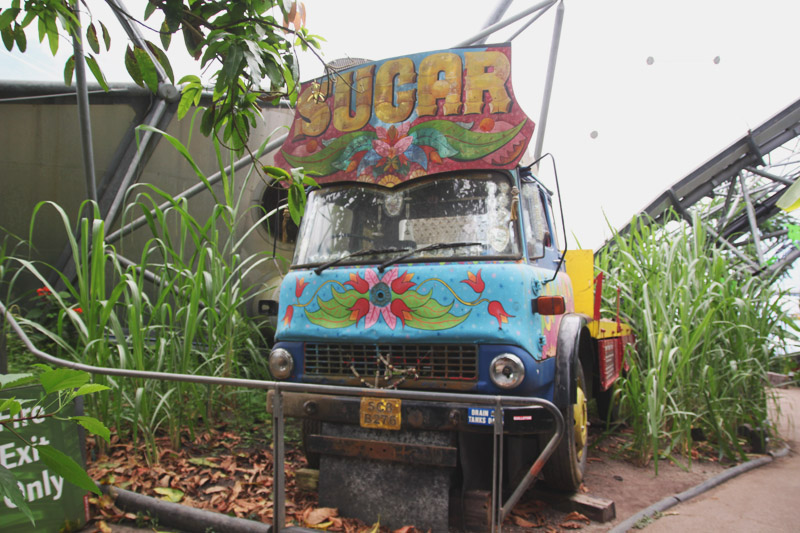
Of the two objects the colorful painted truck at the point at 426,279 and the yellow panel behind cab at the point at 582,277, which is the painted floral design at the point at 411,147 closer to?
the colorful painted truck at the point at 426,279

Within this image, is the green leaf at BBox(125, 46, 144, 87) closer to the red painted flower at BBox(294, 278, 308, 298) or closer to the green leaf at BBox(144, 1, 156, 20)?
the green leaf at BBox(144, 1, 156, 20)

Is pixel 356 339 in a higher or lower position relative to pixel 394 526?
higher

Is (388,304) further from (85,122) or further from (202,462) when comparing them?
(85,122)

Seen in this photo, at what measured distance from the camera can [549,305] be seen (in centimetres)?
343

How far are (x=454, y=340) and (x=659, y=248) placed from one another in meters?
3.26

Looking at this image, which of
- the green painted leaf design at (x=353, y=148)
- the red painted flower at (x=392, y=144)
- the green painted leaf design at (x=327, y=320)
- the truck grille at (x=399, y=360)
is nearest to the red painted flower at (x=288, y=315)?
the green painted leaf design at (x=327, y=320)

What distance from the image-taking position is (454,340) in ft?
11.0

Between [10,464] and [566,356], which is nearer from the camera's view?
[10,464]

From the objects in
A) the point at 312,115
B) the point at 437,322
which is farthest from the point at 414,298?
the point at 312,115

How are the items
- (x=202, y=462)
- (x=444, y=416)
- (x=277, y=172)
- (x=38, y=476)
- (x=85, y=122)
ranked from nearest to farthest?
(x=277, y=172), (x=38, y=476), (x=444, y=416), (x=202, y=462), (x=85, y=122)

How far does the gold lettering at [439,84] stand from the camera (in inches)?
152

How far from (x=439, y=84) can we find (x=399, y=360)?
1863mm

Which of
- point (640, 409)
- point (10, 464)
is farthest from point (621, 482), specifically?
point (10, 464)

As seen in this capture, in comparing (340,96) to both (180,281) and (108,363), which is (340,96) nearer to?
(180,281)
